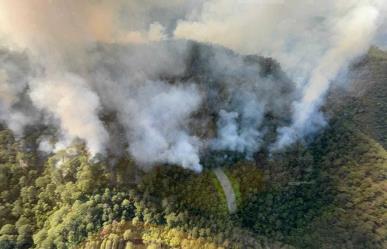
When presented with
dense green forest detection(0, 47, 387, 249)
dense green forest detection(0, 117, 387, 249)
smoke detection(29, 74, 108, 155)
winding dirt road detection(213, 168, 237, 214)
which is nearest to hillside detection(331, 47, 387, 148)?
dense green forest detection(0, 47, 387, 249)

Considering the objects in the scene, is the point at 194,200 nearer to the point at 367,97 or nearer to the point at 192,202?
the point at 192,202

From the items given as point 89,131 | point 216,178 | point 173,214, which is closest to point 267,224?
point 216,178

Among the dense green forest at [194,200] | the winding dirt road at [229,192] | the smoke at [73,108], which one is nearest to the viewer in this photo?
the dense green forest at [194,200]

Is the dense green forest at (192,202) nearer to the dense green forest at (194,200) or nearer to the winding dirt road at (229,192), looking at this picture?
the dense green forest at (194,200)

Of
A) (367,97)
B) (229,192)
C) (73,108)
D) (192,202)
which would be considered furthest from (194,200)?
(367,97)

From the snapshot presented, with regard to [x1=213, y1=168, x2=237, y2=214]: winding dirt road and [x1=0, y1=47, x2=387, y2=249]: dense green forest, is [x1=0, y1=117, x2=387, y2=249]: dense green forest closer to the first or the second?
[x1=0, y1=47, x2=387, y2=249]: dense green forest

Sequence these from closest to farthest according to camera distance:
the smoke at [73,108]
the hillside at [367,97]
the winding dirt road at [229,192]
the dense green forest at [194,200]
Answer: the dense green forest at [194,200] → the smoke at [73,108] → the winding dirt road at [229,192] → the hillside at [367,97]

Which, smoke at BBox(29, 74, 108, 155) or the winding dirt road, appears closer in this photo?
smoke at BBox(29, 74, 108, 155)

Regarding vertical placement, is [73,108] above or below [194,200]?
above

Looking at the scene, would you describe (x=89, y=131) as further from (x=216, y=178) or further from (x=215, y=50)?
(x=215, y=50)

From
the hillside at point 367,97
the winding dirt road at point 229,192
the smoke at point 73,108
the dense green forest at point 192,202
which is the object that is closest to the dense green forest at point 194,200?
the dense green forest at point 192,202

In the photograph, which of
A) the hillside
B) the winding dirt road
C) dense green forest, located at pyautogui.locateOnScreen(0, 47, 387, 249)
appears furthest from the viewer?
the hillside
